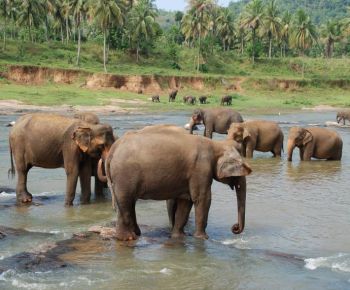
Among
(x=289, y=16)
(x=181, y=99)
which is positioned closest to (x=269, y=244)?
(x=181, y=99)

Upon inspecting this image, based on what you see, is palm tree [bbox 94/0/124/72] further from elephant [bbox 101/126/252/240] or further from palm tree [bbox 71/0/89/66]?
elephant [bbox 101/126/252/240]

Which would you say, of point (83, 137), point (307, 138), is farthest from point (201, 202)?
point (307, 138)

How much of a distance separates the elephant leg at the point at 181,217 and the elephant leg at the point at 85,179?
2.79 m

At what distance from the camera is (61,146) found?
11.0 metres

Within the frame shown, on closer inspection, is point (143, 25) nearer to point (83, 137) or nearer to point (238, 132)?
point (238, 132)

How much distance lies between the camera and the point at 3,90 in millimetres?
44688

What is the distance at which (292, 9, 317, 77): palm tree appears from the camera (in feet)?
262

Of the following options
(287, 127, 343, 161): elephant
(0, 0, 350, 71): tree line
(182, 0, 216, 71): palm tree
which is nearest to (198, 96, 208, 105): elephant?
(0, 0, 350, 71): tree line

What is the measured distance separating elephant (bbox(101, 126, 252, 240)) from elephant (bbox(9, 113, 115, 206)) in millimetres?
1889

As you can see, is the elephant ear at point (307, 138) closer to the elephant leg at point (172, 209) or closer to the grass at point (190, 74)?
the elephant leg at point (172, 209)

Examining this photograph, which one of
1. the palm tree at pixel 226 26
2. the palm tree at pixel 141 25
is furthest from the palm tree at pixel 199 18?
the palm tree at pixel 226 26

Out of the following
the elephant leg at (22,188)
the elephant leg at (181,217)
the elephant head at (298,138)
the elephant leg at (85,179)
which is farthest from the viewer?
the elephant head at (298,138)

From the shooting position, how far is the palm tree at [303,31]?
262 ft

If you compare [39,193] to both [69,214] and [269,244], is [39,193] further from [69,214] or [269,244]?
[269,244]
